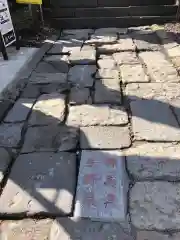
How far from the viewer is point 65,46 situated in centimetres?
570

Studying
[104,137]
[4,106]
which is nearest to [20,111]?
[4,106]

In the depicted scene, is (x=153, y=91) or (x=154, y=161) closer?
(x=154, y=161)

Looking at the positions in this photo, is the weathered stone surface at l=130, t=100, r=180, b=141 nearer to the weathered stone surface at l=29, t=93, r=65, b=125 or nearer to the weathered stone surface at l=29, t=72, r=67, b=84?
the weathered stone surface at l=29, t=93, r=65, b=125

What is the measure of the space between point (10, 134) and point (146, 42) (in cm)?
383

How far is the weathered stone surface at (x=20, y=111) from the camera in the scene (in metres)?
3.22

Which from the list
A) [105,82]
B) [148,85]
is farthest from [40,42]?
[148,85]

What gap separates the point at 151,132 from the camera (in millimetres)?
2832

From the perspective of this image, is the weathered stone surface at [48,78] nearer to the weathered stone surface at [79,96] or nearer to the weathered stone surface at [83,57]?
the weathered stone surface at [79,96]

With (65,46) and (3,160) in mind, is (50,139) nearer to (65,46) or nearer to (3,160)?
(3,160)

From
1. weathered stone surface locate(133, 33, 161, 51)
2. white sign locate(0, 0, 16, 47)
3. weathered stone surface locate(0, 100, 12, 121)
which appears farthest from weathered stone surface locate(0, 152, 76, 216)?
weathered stone surface locate(133, 33, 161, 51)

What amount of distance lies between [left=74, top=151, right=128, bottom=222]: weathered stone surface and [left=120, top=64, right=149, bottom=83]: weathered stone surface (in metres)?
1.79

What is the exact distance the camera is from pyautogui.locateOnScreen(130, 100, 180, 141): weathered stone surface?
2783 millimetres

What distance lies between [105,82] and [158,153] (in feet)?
5.89

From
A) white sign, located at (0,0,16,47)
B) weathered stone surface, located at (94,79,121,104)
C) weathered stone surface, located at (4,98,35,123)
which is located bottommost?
weathered stone surface, located at (94,79,121,104)
